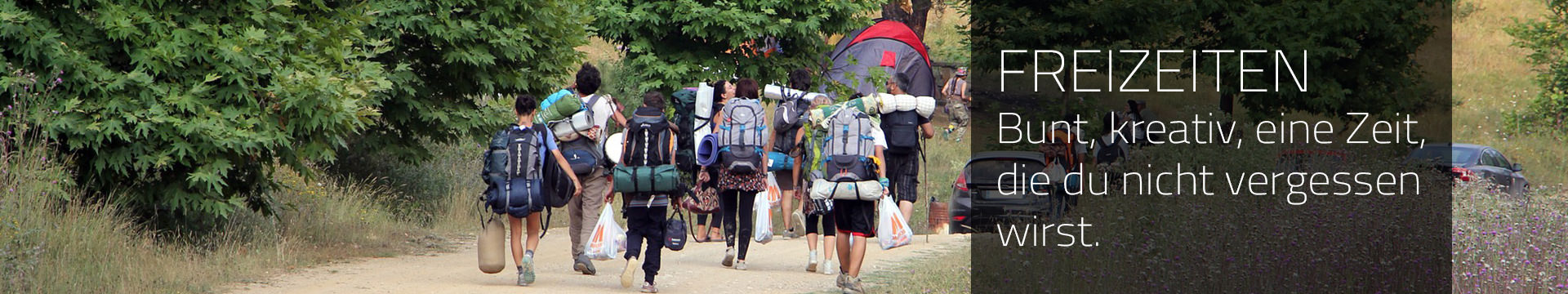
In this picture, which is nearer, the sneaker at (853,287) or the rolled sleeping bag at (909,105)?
the sneaker at (853,287)

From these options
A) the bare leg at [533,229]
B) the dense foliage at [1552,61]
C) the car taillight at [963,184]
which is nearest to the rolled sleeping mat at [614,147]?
the bare leg at [533,229]

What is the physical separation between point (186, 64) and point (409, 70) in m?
3.70

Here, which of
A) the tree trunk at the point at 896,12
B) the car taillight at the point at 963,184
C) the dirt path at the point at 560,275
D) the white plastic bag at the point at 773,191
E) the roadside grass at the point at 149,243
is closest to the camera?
the roadside grass at the point at 149,243

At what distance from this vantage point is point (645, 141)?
1032 centimetres

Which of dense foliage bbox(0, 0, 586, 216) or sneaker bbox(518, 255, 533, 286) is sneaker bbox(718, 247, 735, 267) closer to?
sneaker bbox(518, 255, 533, 286)

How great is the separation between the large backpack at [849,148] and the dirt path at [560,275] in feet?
3.85

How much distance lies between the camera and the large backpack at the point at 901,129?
1229 centimetres

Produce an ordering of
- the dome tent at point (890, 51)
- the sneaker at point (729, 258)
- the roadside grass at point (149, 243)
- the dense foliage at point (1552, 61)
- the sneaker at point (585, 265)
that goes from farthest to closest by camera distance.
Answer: the dense foliage at point (1552, 61) < the dome tent at point (890, 51) < the sneaker at point (729, 258) < the sneaker at point (585, 265) < the roadside grass at point (149, 243)

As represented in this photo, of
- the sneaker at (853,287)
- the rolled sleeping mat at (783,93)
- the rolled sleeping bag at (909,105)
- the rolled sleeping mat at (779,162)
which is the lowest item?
the sneaker at (853,287)

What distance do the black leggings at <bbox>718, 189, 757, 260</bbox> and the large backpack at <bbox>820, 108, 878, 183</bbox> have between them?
206 cm

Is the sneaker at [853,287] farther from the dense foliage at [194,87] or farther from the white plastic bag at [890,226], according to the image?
the dense foliage at [194,87]

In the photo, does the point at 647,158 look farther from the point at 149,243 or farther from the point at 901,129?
the point at 149,243

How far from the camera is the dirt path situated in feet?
36.0

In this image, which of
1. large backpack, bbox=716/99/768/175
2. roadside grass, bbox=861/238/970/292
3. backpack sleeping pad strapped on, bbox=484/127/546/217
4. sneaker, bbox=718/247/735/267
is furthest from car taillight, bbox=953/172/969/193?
backpack sleeping pad strapped on, bbox=484/127/546/217
